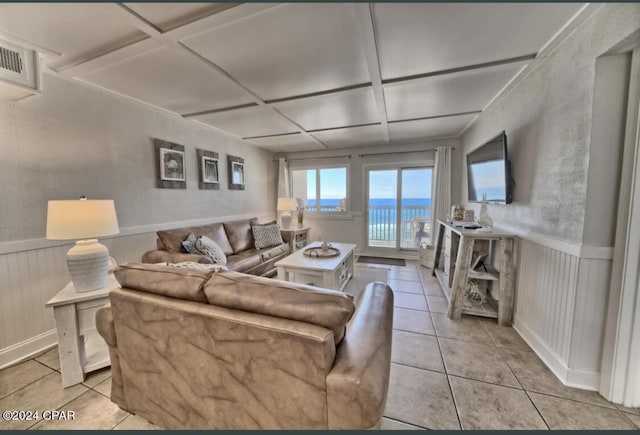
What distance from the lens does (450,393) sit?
1460mm

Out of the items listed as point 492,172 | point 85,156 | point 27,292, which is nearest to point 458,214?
point 492,172

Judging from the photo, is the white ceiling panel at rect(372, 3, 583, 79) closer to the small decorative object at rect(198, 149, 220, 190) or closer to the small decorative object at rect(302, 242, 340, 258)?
the small decorative object at rect(302, 242, 340, 258)

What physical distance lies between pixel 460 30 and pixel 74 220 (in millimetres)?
2808

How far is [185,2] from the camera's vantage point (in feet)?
4.07

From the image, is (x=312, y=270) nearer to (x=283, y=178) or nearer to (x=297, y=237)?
(x=297, y=237)

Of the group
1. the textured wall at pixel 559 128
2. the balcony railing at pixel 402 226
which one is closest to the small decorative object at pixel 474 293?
the textured wall at pixel 559 128

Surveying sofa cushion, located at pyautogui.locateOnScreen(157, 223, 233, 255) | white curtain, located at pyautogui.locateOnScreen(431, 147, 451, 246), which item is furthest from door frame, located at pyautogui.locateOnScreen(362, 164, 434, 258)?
sofa cushion, located at pyautogui.locateOnScreen(157, 223, 233, 255)

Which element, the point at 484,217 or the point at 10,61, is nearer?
the point at 10,61

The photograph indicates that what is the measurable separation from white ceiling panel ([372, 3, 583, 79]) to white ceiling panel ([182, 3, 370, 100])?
0.74ft

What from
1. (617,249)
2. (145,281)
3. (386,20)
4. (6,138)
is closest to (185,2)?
(386,20)

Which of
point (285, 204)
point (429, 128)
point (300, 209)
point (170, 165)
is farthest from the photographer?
point (300, 209)

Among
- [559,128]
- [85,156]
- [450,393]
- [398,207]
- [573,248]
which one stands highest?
[559,128]

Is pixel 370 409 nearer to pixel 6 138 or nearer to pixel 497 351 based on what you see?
pixel 497 351

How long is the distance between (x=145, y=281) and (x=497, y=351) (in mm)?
2524
